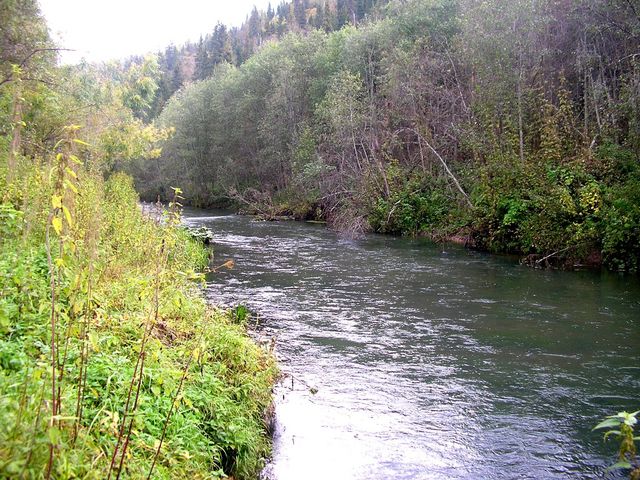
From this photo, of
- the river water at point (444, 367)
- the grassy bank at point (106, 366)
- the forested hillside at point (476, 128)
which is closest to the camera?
the grassy bank at point (106, 366)

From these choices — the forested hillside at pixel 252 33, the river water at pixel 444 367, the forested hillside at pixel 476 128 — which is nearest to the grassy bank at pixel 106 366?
the river water at pixel 444 367

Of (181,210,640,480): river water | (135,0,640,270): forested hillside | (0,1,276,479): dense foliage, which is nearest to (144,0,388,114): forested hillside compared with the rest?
(135,0,640,270): forested hillside

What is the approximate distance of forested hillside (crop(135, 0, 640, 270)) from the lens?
58.5 ft

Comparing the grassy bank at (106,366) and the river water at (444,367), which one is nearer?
the grassy bank at (106,366)

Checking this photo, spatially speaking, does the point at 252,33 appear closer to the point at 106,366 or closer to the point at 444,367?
the point at 444,367

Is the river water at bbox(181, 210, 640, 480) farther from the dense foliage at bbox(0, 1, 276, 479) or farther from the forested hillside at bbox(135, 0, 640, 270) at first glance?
the forested hillside at bbox(135, 0, 640, 270)

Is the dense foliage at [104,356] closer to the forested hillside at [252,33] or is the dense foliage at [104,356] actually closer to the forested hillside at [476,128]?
the forested hillside at [476,128]

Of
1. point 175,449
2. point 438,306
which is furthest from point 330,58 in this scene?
point 175,449

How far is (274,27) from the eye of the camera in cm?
13162

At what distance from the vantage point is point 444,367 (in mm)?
8156

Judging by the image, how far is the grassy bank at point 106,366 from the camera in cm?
267

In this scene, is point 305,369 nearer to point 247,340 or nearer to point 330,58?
point 247,340

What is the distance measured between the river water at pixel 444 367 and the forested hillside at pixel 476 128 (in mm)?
3365

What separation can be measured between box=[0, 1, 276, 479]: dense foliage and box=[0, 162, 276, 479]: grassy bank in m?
0.02
